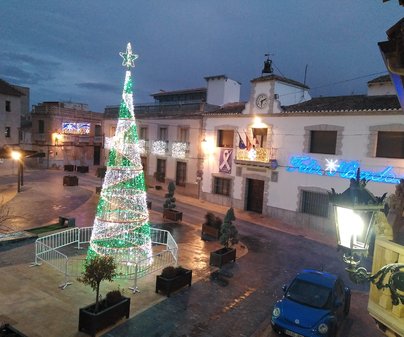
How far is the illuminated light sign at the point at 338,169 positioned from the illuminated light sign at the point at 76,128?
30616 mm

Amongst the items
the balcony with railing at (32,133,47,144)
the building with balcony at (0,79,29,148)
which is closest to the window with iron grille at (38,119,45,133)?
the balcony with railing at (32,133,47,144)

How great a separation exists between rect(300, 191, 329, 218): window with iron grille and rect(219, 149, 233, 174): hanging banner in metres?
6.58

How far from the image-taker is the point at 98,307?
366 inches

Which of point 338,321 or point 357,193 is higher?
point 357,193

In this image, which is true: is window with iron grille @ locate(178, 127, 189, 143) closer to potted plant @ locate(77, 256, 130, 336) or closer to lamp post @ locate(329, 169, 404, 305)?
potted plant @ locate(77, 256, 130, 336)

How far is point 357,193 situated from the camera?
14.2 ft

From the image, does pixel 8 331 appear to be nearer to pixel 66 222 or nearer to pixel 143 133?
pixel 66 222

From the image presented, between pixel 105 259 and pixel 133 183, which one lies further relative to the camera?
pixel 133 183

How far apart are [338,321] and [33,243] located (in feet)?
42.7

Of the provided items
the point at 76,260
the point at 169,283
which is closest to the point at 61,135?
the point at 76,260

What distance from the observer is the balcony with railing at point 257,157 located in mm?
23547

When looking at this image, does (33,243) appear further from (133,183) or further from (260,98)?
(260,98)

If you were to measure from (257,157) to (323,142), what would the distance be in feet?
15.7

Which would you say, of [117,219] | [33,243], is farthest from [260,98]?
[33,243]
